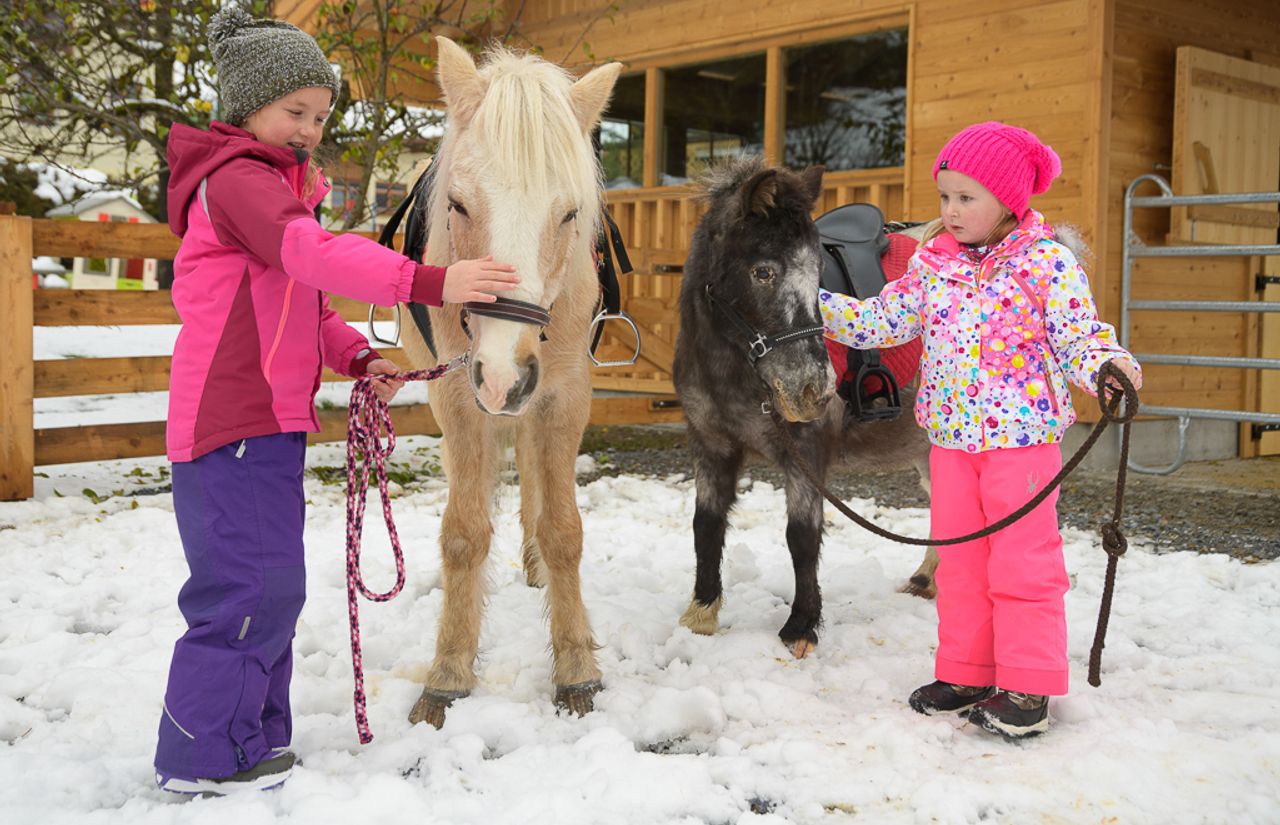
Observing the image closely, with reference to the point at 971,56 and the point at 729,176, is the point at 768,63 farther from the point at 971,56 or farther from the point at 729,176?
the point at 729,176

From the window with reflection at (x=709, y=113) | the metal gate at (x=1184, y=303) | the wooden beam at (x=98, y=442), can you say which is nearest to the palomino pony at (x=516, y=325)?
the wooden beam at (x=98, y=442)

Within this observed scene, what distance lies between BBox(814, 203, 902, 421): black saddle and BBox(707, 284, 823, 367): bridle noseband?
431mm

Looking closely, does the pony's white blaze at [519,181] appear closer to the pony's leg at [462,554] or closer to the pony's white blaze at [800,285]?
the pony's leg at [462,554]

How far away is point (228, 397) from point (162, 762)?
0.85 meters

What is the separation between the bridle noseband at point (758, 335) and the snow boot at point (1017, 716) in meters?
1.20

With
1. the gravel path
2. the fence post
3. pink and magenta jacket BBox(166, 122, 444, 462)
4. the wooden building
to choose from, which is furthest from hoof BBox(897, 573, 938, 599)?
the fence post

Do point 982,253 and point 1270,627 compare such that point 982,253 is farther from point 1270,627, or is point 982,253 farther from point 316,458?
point 316,458

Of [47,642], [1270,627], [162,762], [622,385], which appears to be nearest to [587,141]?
[162,762]

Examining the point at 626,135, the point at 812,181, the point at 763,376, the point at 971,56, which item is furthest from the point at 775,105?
the point at 763,376

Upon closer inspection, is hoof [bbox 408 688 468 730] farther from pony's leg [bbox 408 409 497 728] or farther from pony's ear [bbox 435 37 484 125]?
pony's ear [bbox 435 37 484 125]

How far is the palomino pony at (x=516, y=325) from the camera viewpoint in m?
2.35

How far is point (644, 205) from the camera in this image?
33.4ft

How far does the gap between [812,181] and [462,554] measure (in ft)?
5.48

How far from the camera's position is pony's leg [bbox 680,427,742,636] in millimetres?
3689
